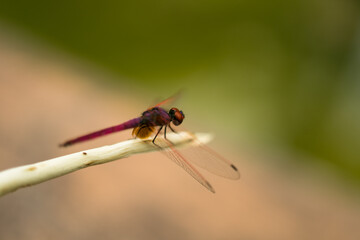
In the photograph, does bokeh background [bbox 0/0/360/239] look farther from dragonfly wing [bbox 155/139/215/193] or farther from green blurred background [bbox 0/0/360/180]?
dragonfly wing [bbox 155/139/215/193]

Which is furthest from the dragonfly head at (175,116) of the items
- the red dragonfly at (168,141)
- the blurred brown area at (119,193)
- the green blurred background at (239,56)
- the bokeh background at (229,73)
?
the green blurred background at (239,56)

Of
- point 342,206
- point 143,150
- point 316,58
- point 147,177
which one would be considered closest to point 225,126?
point 316,58

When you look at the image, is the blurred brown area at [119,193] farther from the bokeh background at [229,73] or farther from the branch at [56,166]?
the branch at [56,166]

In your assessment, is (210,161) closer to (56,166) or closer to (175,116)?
(175,116)

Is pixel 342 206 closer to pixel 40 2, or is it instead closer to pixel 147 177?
pixel 147 177

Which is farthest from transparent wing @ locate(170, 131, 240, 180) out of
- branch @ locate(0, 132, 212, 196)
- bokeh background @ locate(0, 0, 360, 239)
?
bokeh background @ locate(0, 0, 360, 239)
